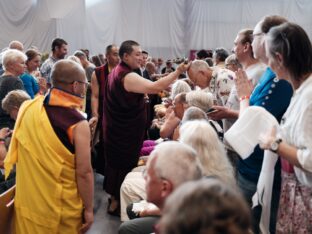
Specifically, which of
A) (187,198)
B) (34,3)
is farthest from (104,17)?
(187,198)

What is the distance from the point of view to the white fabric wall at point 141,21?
9.10 m

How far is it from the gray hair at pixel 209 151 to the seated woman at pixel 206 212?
40.2 inches

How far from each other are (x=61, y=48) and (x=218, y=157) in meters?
3.62

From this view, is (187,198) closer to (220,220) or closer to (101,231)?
(220,220)

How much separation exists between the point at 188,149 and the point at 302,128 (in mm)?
471

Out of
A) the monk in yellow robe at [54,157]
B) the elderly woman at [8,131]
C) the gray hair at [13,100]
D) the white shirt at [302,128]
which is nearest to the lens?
the white shirt at [302,128]

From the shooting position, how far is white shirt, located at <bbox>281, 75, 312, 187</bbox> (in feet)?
4.65

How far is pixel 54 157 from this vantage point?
1.95 meters

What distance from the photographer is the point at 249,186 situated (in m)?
1.97

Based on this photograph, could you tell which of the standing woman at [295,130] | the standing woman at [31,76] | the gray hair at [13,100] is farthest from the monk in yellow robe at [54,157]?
the standing woman at [31,76]

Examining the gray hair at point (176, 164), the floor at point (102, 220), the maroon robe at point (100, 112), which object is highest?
the gray hair at point (176, 164)

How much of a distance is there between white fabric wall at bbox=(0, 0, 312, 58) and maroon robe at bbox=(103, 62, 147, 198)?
6375mm

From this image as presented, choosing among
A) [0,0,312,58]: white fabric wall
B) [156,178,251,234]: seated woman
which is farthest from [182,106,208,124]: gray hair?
[0,0,312,58]: white fabric wall

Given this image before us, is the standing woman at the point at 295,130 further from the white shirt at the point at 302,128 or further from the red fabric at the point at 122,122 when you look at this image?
the red fabric at the point at 122,122
